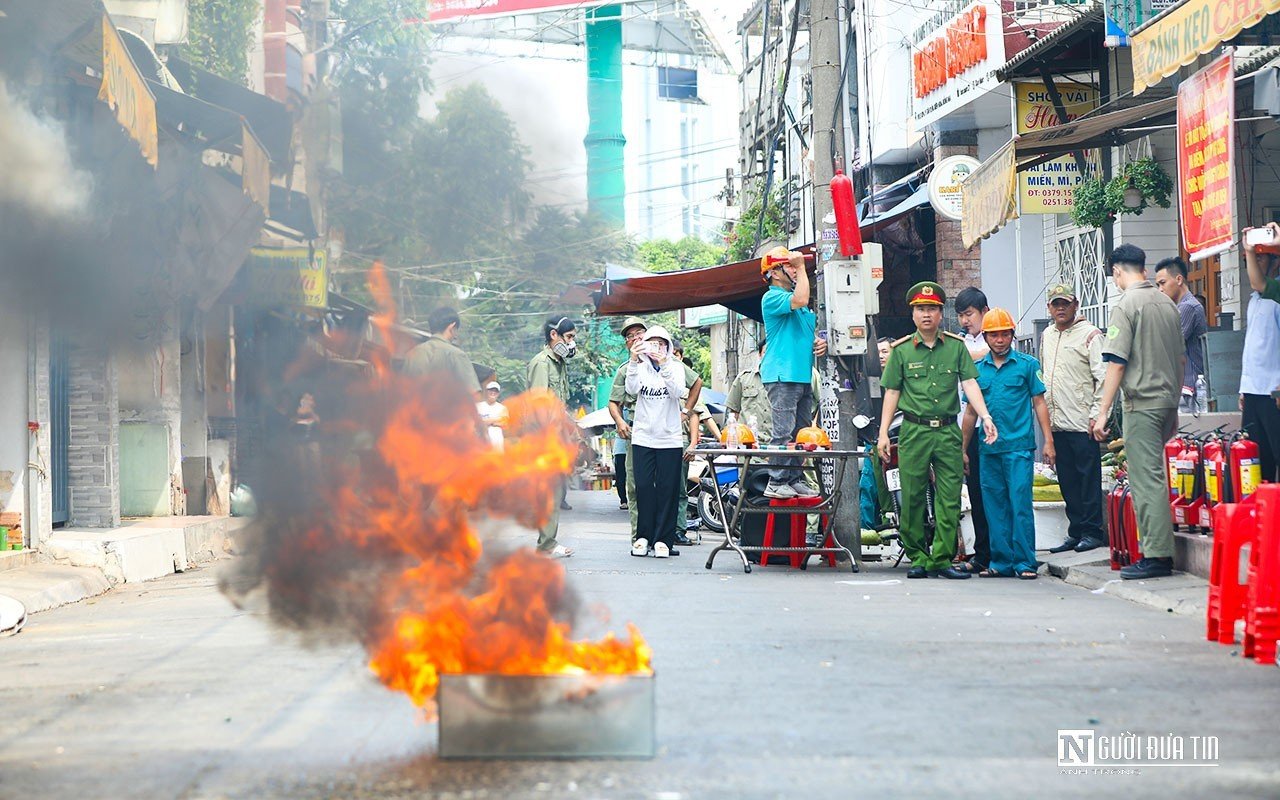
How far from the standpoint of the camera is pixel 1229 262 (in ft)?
44.2

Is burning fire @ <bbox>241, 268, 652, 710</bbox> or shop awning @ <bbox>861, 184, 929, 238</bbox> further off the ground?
shop awning @ <bbox>861, 184, 929, 238</bbox>

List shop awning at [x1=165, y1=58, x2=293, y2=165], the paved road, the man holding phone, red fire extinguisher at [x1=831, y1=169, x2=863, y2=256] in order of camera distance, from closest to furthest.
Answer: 1. the paved road
2. shop awning at [x1=165, y1=58, x2=293, y2=165]
3. the man holding phone
4. red fire extinguisher at [x1=831, y1=169, x2=863, y2=256]

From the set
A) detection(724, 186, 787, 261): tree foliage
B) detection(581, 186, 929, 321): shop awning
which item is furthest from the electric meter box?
detection(724, 186, 787, 261): tree foliage

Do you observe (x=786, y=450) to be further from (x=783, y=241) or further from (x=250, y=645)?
(x=783, y=241)

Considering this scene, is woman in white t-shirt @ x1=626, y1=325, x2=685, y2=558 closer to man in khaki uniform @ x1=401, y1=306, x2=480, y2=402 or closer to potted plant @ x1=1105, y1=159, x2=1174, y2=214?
potted plant @ x1=1105, y1=159, x2=1174, y2=214

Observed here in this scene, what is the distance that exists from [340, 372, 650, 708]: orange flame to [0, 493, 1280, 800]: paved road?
1.01 feet

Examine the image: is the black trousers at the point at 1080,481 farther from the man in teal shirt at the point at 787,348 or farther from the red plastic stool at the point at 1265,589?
the red plastic stool at the point at 1265,589

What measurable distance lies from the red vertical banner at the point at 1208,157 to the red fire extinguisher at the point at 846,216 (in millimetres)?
2471

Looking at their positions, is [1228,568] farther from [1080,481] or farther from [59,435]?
[59,435]

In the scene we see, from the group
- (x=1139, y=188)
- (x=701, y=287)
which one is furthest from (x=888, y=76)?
(x=1139, y=188)

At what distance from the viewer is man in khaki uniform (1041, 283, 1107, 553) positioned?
10.9 meters

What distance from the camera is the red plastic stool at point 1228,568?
675 centimetres

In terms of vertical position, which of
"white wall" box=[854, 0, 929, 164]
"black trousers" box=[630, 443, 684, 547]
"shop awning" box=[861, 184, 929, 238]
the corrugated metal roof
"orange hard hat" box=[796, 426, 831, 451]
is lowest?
"black trousers" box=[630, 443, 684, 547]

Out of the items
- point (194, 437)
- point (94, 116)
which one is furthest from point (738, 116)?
point (94, 116)
